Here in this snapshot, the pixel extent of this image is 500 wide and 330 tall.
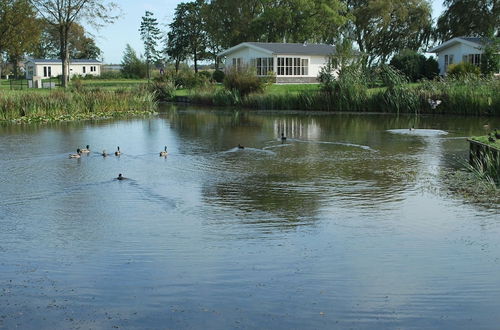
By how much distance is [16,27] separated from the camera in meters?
49.7

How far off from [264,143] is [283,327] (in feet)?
48.1

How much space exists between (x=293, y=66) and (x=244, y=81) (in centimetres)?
1898

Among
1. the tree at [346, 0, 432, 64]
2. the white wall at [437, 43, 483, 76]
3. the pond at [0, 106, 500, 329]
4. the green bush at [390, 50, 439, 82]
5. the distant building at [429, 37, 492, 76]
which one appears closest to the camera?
the pond at [0, 106, 500, 329]

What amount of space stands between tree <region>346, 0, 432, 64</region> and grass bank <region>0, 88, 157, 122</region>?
4008cm

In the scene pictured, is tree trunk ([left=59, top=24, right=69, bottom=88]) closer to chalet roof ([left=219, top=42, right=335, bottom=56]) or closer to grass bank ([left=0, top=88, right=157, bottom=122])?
chalet roof ([left=219, top=42, right=335, bottom=56])

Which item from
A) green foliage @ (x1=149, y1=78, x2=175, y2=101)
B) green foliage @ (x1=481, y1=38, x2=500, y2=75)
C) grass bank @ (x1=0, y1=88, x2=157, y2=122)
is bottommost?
grass bank @ (x1=0, y1=88, x2=157, y2=122)

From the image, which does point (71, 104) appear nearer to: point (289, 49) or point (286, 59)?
point (286, 59)

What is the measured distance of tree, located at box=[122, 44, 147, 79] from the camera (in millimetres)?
85750

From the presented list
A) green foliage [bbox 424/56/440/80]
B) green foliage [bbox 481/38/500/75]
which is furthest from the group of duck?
green foliage [bbox 424/56/440/80]

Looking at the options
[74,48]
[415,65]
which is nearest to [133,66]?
[74,48]

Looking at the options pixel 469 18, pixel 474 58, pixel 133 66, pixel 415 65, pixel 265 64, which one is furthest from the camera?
pixel 133 66

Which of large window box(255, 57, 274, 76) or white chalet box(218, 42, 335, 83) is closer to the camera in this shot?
white chalet box(218, 42, 335, 83)

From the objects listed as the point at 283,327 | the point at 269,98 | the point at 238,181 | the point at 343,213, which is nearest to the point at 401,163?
the point at 238,181

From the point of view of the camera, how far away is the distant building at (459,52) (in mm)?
52219
